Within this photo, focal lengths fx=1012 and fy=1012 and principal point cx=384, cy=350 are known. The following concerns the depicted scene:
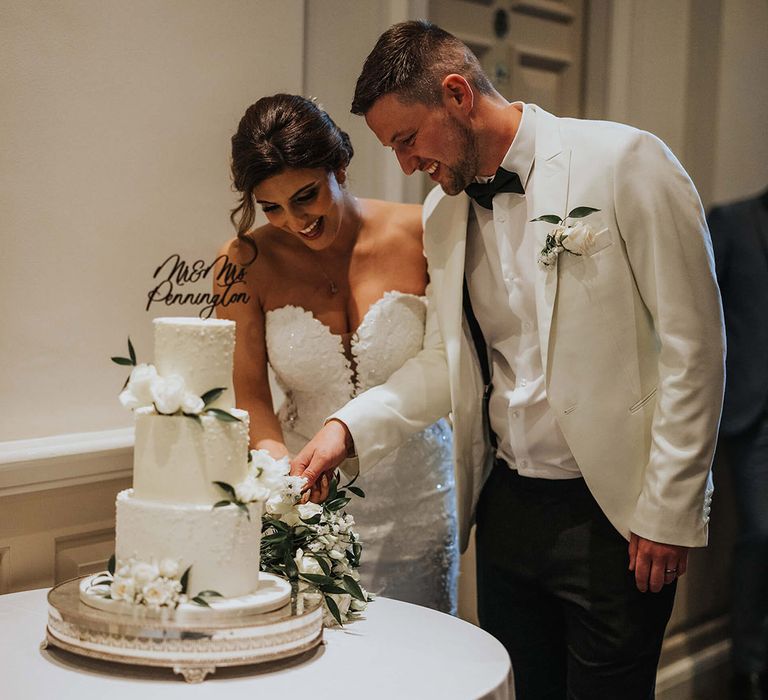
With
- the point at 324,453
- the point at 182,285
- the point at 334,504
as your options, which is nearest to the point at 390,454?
the point at 324,453

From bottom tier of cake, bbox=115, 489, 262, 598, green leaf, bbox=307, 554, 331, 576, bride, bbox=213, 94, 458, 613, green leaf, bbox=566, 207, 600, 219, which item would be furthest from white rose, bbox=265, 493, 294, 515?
green leaf, bbox=566, 207, 600, 219

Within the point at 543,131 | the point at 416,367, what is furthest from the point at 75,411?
the point at 543,131

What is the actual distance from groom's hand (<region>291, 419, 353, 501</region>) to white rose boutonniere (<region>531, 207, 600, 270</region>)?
0.59 metres

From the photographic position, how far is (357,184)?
10.9 ft

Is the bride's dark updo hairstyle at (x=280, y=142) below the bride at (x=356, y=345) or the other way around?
the other way around

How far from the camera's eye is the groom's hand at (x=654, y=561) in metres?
2.06

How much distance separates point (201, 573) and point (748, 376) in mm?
2897

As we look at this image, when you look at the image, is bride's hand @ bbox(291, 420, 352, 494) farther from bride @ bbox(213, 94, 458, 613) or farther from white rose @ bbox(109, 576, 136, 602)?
white rose @ bbox(109, 576, 136, 602)

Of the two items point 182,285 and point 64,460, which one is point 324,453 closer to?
point 64,460

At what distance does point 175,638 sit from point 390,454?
42.6 inches

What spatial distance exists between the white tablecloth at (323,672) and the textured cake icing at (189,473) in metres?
0.17

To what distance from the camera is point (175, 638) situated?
1.63 metres

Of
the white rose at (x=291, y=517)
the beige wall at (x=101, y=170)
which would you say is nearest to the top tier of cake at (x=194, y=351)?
the white rose at (x=291, y=517)

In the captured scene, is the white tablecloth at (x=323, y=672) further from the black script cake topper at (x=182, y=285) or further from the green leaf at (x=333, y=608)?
the black script cake topper at (x=182, y=285)
